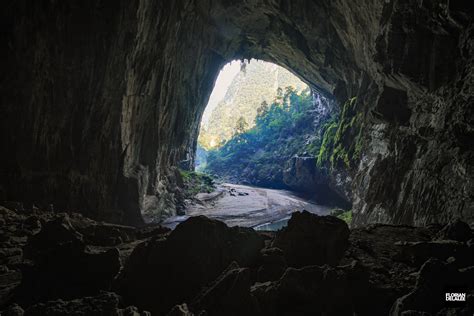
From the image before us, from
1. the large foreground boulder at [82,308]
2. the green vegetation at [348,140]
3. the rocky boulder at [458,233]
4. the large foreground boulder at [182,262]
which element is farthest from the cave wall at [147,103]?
the large foreground boulder at [82,308]

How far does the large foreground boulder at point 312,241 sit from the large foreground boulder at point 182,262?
55 cm

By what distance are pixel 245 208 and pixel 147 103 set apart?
12.8m

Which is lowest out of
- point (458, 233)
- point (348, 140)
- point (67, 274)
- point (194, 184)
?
point (194, 184)

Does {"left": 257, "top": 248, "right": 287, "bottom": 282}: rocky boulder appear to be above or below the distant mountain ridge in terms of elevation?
below

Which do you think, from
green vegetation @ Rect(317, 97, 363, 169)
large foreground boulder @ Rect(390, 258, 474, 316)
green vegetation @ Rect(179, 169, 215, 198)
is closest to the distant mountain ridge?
green vegetation @ Rect(179, 169, 215, 198)

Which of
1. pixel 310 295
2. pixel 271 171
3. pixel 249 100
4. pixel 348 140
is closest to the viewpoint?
pixel 310 295

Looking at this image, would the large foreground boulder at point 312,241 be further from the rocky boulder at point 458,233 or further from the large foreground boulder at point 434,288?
the large foreground boulder at point 434,288

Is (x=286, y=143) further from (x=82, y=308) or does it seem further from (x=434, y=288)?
(x=82, y=308)

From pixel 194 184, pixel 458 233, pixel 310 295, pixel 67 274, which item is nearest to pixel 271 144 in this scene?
pixel 194 184

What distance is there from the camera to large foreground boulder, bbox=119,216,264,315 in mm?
4961

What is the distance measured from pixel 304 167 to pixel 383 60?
24778 mm

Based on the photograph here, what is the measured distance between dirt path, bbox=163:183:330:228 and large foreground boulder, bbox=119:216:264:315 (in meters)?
15.1

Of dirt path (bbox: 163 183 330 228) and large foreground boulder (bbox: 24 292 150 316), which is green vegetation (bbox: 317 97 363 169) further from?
large foreground boulder (bbox: 24 292 150 316)

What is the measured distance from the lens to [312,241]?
618 cm
